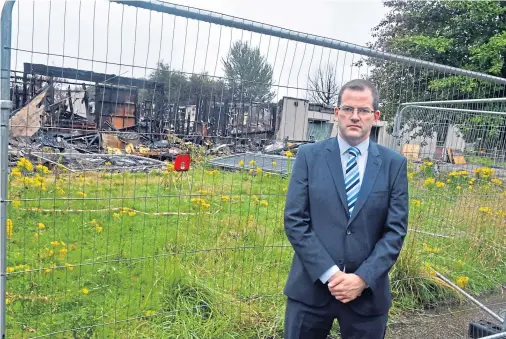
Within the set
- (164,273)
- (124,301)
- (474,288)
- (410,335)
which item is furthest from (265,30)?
(474,288)

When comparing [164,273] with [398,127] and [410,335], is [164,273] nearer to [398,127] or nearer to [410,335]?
[410,335]

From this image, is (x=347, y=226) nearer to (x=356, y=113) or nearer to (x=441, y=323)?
(x=356, y=113)

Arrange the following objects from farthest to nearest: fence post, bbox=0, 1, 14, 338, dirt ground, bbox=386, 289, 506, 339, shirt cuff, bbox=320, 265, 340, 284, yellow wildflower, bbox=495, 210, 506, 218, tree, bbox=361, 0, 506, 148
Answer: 1. tree, bbox=361, 0, 506, 148
2. yellow wildflower, bbox=495, 210, 506, 218
3. dirt ground, bbox=386, 289, 506, 339
4. fence post, bbox=0, 1, 14, 338
5. shirt cuff, bbox=320, 265, 340, 284

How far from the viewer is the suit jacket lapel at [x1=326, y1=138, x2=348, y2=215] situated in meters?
2.20

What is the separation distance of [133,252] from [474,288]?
3.63 metres

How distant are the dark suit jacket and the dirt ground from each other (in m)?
1.81

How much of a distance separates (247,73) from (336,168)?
119 cm

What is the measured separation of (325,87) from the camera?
137 inches

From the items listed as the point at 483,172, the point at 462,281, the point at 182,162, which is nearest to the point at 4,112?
the point at 182,162

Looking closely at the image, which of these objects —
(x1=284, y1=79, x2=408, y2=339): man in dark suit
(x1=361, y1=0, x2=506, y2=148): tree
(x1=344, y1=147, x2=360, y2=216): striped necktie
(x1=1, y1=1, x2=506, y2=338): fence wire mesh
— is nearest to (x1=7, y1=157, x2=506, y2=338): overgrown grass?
(x1=1, y1=1, x2=506, y2=338): fence wire mesh

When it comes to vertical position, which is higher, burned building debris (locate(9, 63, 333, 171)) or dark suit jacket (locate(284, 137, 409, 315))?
burned building debris (locate(9, 63, 333, 171))

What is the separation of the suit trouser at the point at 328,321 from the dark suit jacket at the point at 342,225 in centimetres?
→ 5

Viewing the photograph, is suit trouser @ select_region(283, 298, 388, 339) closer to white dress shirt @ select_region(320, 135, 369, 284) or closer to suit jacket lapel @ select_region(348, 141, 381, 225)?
suit jacket lapel @ select_region(348, 141, 381, 225)

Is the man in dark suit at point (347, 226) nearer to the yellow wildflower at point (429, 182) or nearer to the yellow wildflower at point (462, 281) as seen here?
the yellow wildflower at point (429, 182)
